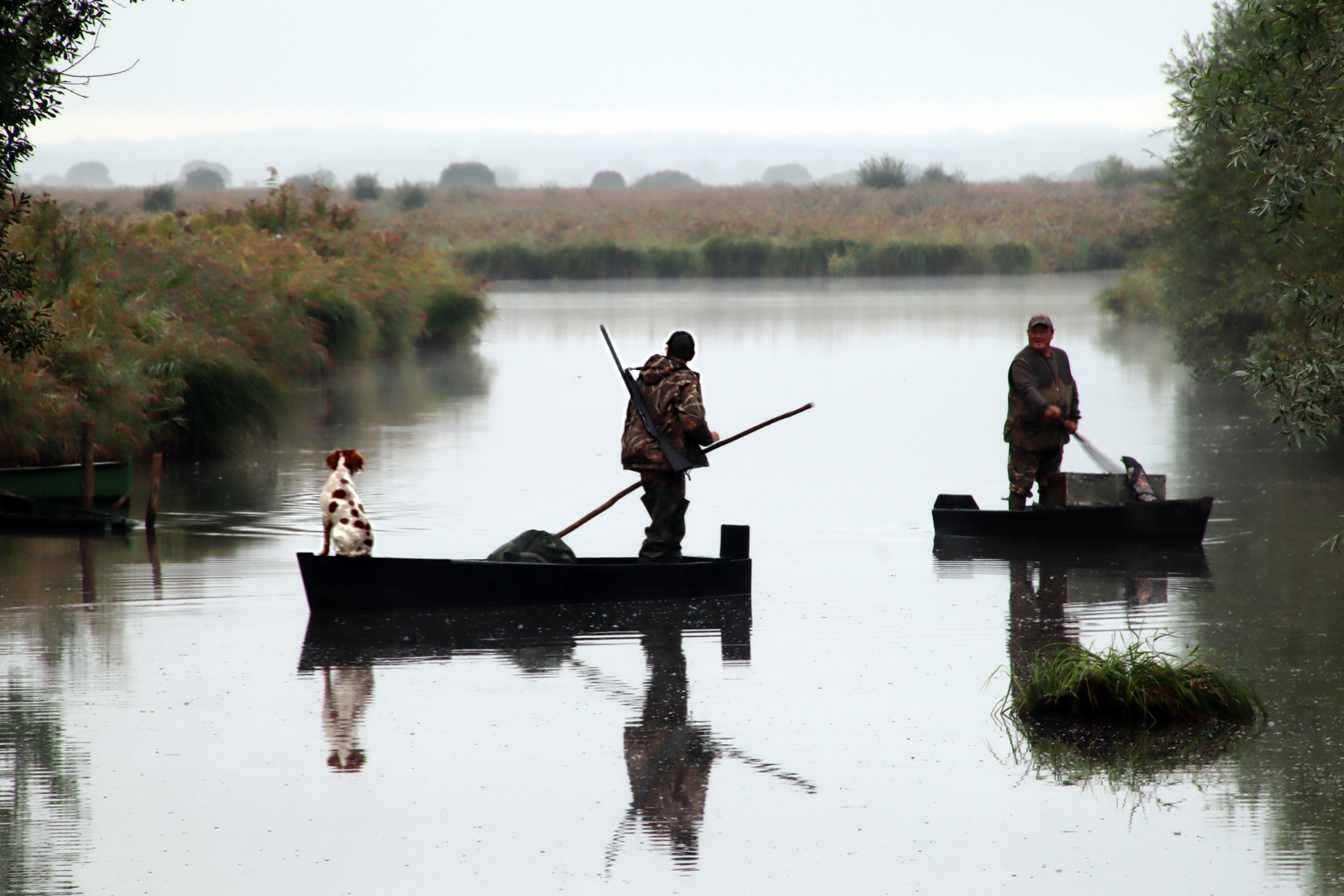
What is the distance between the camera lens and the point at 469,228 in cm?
7831

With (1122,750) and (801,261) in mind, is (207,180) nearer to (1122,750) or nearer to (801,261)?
(801,261)

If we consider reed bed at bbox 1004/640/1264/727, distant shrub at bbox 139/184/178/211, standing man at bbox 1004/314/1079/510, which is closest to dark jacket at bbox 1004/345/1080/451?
standing man at bbox 1004/314/1079/510

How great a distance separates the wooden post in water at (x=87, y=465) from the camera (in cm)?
1438

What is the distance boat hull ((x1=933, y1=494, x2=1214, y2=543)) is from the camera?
1265 cm

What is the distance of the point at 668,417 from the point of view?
35.6ft

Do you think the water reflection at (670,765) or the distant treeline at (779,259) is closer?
the water reflection at (670,765)

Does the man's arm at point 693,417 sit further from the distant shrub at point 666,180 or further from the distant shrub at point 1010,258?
the distant shrub at point 666,180

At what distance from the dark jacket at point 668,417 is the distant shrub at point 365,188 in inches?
3393

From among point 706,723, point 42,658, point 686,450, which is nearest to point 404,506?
point 686,450

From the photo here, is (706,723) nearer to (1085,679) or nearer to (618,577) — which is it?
(1085,679)

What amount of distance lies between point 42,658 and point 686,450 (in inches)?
157

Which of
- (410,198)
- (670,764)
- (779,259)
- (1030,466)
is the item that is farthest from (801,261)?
(670,764)

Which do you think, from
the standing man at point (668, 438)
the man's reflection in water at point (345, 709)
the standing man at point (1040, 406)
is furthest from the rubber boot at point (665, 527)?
the standing man at point (1040, 406)

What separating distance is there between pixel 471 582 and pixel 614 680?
1.97 meters
